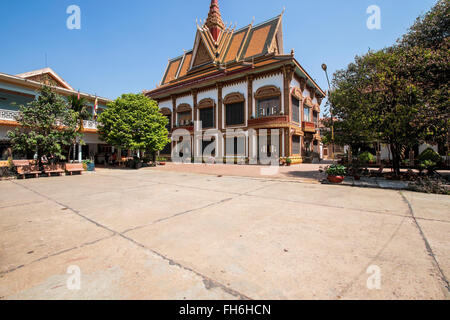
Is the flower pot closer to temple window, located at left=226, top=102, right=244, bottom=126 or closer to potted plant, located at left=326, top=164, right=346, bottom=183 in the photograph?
potted plant, located at left=326, top=164, right=346, bottom=183

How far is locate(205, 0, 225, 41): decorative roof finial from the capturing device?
108 ft

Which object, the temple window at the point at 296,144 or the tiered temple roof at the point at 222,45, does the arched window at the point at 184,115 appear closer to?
the tiered temple roof at the point at 222,45

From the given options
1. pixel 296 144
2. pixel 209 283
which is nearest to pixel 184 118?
pixel 296 144

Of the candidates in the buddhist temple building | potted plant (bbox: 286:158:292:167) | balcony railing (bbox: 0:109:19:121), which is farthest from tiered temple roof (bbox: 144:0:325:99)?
balcony railing (bbox: 0:109:19:121)

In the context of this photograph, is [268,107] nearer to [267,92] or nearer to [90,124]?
[267,92]

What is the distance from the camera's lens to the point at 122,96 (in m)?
20.8

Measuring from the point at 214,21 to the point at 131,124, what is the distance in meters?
24.9

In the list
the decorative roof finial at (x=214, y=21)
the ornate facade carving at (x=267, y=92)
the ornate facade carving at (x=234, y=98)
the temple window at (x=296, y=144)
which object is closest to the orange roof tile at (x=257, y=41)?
the ornate facade carving at (x=234, y=98)

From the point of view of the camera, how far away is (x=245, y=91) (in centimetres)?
2408

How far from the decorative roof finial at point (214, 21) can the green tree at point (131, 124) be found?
791 inches

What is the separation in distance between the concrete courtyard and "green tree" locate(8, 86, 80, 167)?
1022 centimetres

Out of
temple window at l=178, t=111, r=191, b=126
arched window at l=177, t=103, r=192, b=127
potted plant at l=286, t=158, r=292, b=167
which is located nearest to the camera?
potted plant at l=286, t=158, r=292, b=167

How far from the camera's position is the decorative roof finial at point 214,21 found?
3300 centimetres
